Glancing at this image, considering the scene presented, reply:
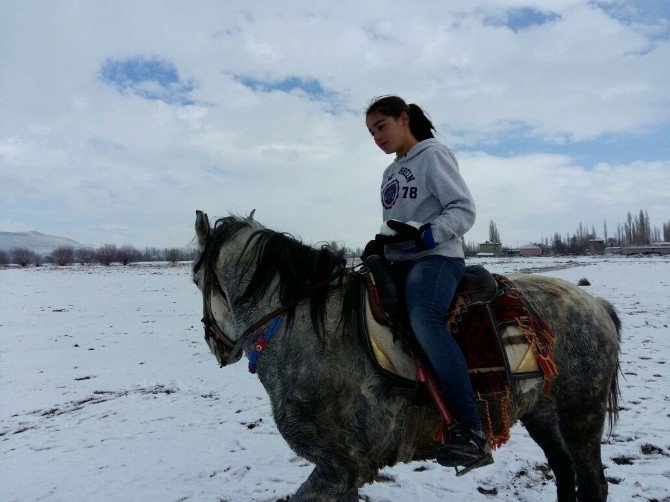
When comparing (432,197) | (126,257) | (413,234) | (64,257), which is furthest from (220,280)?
(64,257)

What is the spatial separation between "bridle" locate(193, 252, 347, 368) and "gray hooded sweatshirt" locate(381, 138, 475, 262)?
2.10 ft

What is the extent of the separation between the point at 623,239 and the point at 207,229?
6598 inches

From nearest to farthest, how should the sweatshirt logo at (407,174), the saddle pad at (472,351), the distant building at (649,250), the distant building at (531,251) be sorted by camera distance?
the saddle pad at (472,351), the sweatshirt logo at (407,174), the distant building at (649,250), the distant building at (531,251)

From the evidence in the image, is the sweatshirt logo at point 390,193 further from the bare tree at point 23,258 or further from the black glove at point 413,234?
the bare tree at point 23,258

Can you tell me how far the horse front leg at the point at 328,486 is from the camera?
100 inches

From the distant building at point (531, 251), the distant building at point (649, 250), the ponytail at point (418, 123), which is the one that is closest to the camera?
the ponytail at point (418, 123)

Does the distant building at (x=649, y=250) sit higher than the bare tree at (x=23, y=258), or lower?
lower

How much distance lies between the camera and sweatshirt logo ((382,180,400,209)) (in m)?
3.11

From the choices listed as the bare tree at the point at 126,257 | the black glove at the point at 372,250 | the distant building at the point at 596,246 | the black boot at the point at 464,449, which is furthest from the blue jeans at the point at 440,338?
the distant building at the point at 596,246

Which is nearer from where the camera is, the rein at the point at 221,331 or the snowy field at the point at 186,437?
the rein at the point at 221,331

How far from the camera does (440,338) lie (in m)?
2.59

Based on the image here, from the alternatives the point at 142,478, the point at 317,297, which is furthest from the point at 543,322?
the point at 142,478

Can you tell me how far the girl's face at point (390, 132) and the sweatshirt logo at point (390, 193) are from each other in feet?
0.90

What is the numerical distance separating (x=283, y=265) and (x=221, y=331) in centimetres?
67
